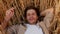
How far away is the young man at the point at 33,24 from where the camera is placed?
1759 mm

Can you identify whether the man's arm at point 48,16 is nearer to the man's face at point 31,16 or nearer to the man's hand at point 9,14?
the man's face at point 31,16

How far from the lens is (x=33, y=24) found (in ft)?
5.93

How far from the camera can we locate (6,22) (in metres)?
1.75

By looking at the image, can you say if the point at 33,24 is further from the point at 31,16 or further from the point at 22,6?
the point at 22,6

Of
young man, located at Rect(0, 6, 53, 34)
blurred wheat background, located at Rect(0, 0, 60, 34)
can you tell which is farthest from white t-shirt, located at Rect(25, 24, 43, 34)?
blurred wheat background, located at Rect(0, 0, 60, 34)

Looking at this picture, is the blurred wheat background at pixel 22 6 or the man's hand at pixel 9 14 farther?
the blurred wheat background at pixel 22 6

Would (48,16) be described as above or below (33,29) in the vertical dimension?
above

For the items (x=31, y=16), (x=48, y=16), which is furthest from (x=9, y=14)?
(x=48, y=16)

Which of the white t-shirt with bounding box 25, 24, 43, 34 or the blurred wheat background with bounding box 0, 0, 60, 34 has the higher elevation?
the blurred wheat background with bounding box 0, 0, 60, 34

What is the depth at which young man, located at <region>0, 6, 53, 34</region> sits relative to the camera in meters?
1.76

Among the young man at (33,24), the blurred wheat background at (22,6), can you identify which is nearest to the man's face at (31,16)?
the young man at (33,24)

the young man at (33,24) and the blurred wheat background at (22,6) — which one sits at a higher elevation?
the blurred wheat background at (22,6)

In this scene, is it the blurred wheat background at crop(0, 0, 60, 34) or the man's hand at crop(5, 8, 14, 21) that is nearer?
the man's hand at crop(5, 8, 14, 21)

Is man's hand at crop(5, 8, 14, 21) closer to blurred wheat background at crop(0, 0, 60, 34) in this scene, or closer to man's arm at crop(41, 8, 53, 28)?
blurred wheat background at crop(0, 0, 60, 34)
